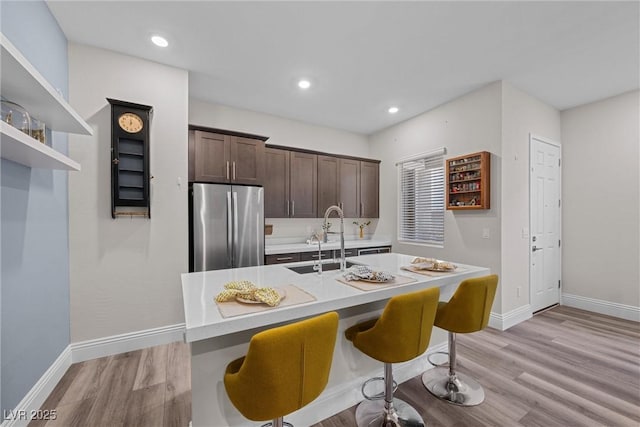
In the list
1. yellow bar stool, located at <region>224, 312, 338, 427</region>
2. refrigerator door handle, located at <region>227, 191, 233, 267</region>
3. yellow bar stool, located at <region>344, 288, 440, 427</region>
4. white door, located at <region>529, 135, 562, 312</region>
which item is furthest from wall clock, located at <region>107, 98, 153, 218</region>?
white door, located at <region>529, 135, 562, 312</region>

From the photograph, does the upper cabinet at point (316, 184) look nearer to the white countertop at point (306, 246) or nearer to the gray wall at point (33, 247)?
the white countertop at point (306, 246)

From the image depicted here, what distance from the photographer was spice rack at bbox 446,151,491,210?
3.18 metres

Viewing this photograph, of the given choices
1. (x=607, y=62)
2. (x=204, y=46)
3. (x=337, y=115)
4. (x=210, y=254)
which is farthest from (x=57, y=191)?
(x=607, y=62)

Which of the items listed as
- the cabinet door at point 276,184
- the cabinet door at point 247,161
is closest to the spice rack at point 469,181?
the cabinet door at point 276,184

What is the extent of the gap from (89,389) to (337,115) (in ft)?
14.1

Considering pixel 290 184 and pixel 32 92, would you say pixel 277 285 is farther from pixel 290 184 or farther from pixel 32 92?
pixel 290 184

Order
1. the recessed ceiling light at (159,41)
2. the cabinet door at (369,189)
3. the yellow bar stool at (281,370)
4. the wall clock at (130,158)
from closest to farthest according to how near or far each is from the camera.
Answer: the yellow bar stool at (281,370) → the recessed ceiling light at (159,41) → the wall clock at (130,158) → the cabinet door at (369,189)

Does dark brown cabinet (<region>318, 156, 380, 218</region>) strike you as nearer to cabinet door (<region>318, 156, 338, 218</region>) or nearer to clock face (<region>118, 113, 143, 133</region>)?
cabinet door (<region>318, 156, 338, 218</region>)

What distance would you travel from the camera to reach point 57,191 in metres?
2.20

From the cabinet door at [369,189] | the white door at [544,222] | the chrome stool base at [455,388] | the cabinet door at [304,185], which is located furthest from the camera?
the cabinet door at [369,189]

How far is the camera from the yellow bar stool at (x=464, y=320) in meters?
1.75

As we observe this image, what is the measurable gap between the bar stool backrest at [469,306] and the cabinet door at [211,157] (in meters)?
2.78

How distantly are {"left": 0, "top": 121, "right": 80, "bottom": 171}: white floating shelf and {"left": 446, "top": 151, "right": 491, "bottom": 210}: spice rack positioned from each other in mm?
3922

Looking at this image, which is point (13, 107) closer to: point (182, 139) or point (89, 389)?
point (182, 139)
